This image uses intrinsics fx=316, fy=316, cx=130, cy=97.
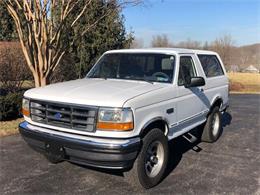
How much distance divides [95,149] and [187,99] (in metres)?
2.18

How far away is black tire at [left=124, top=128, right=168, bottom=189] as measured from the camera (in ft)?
13.8

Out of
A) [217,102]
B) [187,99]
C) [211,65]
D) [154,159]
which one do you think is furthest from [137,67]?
[217,102]

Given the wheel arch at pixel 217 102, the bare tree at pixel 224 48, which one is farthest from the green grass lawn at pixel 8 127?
the bare tree at pixel 224 48

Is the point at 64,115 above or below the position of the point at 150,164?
above

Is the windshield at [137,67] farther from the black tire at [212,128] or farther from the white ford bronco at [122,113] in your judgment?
the black tire at [212,128]

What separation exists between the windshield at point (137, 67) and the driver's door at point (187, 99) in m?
0.25

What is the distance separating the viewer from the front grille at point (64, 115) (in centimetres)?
400

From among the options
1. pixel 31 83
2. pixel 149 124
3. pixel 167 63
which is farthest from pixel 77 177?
pixel 31 83

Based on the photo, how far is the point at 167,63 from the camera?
540 cm

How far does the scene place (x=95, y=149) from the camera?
390cm

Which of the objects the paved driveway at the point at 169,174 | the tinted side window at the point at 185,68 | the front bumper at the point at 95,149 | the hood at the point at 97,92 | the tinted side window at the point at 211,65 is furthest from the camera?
the tinted side window at the point at 211,65

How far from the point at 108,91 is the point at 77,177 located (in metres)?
1.47

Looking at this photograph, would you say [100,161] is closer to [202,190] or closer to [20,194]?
[20,194]

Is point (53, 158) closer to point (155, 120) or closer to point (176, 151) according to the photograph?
point (155, 120)
